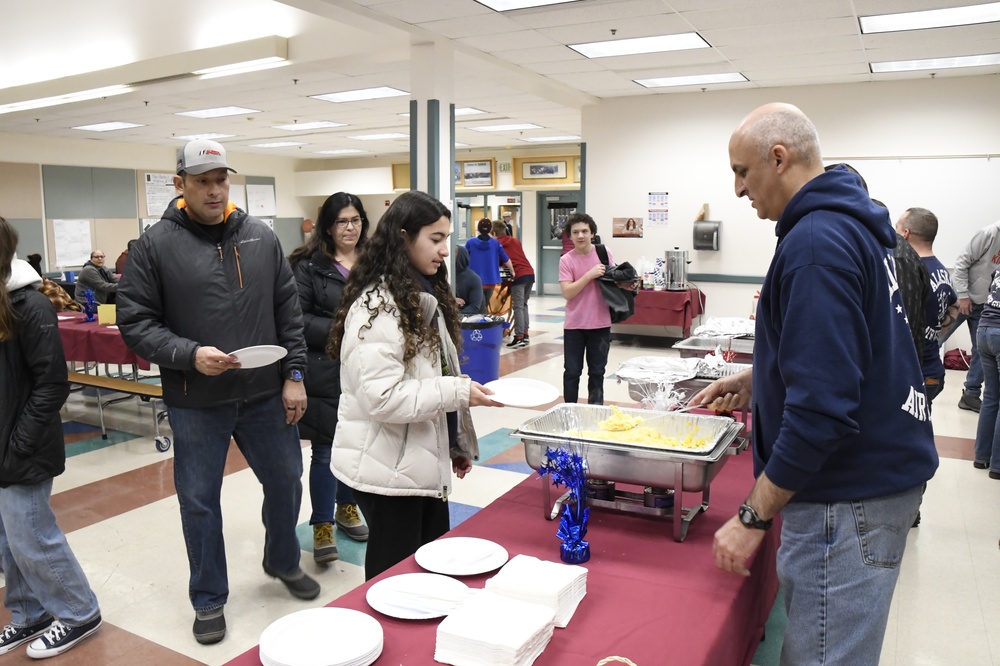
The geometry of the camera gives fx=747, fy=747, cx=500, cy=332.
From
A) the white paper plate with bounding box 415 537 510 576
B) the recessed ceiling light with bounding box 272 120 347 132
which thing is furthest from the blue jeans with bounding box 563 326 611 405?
the recessed ceiling light with bounding box 272 120 347 132

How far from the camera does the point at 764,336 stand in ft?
4.79

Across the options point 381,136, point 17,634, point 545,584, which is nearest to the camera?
point 545,584

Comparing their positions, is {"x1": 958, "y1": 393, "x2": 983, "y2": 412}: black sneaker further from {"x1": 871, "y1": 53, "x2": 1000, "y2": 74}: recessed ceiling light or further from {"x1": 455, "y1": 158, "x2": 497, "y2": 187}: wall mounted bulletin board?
{"x1": 455, "y1": 158, "x2": 497, "y2": 187}: wall mounted bulletin board

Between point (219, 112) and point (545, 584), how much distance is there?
9899 mm

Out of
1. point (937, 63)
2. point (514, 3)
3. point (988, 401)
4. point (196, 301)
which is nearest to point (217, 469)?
point (196, 301)

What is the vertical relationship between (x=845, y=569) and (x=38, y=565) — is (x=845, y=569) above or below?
above

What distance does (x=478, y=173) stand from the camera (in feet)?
49.3

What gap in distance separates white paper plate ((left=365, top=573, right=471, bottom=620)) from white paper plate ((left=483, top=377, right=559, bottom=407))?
0.50 meters

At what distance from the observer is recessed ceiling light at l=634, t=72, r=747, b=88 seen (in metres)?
7.59

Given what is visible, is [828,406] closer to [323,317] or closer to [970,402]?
[323,317]

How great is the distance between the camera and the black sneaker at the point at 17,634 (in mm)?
2502

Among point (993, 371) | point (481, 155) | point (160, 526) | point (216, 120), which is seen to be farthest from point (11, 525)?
point (481, 155)

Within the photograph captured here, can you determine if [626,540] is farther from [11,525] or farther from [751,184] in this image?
[11,525]

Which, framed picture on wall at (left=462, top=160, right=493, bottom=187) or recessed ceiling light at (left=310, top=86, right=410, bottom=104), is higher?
recessed ceiling light at (left=310, top=86, right=410, bottom=104)
